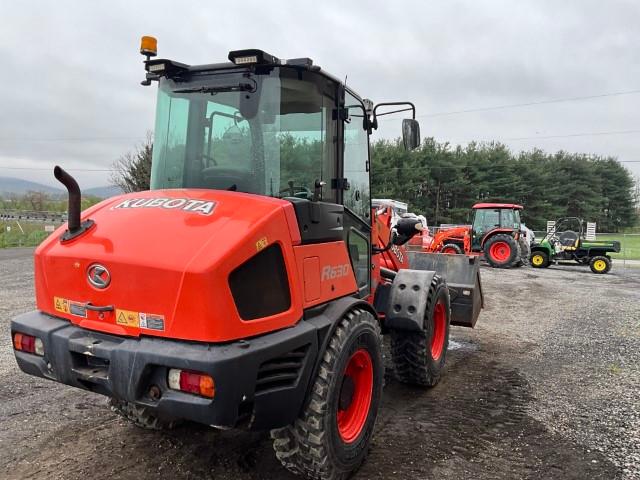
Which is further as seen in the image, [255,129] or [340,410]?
[340,410]

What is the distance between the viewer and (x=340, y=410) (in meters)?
2.96

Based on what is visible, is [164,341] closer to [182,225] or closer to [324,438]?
[182,225]

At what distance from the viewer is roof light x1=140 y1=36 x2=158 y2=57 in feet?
9.98

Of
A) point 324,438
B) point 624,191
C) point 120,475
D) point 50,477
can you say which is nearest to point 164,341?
point 324,438

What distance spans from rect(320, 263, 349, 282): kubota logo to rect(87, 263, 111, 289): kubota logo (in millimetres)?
1151

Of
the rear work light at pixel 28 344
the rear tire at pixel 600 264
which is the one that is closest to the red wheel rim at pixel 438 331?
the rear work light at pixel 28 344

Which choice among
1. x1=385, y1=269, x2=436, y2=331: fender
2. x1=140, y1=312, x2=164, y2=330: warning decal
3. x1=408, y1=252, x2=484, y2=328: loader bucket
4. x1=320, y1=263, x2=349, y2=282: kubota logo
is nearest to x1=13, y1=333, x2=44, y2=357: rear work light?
x1=140, y1=312, x2=164, y2=330: warning decal

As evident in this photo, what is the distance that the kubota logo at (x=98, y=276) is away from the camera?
2.34 meters

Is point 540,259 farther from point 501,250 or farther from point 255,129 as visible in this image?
point 255,129

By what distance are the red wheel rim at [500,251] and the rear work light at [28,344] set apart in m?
15.4

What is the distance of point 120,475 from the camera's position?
2.86m

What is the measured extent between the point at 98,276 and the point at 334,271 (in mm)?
1331

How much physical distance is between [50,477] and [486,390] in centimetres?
Result: 356

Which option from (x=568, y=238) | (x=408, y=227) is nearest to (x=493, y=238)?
(x=568, y=238)
